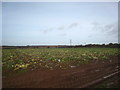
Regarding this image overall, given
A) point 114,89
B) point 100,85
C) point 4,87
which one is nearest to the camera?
point 114,89

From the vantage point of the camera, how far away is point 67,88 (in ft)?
15.0

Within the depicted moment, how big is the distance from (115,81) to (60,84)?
2.91 m

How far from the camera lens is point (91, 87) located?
457 centimetres

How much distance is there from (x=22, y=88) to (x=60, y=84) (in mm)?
1813

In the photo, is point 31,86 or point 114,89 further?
point 31,86

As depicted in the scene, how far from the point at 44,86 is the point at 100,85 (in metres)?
2.67

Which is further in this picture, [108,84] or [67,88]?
[108,84]

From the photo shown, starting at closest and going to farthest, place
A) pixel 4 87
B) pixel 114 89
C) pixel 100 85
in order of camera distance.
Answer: pixel 114 89 → pixel 100 85 → pixel 4 87

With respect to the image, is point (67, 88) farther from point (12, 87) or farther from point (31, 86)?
point (12, 87)

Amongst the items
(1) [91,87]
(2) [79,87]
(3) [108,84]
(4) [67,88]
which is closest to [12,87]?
(4) [67,88]

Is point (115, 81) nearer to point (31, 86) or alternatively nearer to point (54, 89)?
point (54, 89)

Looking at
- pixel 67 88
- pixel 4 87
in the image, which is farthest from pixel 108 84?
pixel 4 87

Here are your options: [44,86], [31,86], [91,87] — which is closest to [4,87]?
[31,86]

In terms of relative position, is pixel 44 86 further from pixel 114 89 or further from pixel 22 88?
pixel 114 89
